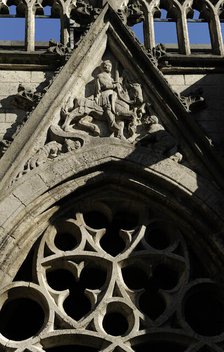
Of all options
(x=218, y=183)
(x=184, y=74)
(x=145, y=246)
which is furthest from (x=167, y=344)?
(x=184, y=74)

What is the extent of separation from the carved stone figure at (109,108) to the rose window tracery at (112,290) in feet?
3.28

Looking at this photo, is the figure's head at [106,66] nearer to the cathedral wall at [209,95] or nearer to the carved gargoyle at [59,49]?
the carved gargoyle at [59,49]

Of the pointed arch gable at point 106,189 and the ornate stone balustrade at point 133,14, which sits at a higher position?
the ornate stone balustrade at point 133,14

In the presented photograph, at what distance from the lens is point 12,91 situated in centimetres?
1122

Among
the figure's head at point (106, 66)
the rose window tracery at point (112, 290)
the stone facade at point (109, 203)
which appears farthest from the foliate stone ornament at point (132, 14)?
the rose window tracery at point (112, 290)

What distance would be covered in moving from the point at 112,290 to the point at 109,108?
256 cm

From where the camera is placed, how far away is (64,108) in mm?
10812

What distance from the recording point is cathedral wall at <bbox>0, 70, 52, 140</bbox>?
10.8 metres

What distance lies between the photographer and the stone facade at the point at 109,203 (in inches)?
373

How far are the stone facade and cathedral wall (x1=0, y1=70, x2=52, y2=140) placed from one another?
17mm

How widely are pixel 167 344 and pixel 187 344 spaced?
0.57 metres

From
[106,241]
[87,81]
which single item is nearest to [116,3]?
[87,81]

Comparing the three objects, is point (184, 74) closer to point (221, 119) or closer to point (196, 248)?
point (221, 119)

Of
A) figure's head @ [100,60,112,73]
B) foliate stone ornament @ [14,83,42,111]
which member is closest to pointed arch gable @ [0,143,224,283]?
foliate stone ornament @ [14,83,42,111]
